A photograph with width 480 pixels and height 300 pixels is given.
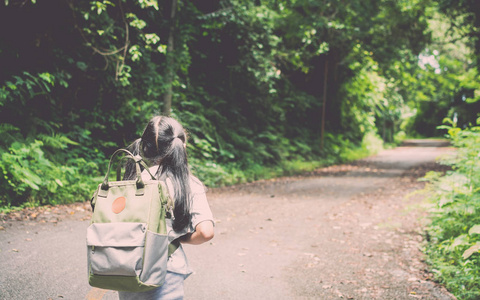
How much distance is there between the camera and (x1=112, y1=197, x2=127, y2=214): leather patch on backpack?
200 centimetres

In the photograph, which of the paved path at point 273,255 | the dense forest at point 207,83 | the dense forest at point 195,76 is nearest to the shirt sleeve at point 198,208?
the paved path at point 273,255

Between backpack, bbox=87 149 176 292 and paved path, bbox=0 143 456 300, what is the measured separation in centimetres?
257

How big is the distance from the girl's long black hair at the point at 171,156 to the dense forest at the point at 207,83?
383 cm

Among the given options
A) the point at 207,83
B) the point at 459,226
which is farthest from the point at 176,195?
the point at 207,83

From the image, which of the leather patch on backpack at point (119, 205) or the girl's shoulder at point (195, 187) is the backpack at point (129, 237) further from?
the girl's shoulder at point (195, 187)

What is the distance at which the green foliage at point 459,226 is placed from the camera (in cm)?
468

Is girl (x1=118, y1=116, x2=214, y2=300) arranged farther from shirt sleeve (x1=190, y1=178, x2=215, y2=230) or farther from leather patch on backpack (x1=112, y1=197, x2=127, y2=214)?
leather patch on backpack (x1=112, y1=197, x2=127, y2=214)

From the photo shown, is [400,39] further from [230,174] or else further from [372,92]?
[230,174]

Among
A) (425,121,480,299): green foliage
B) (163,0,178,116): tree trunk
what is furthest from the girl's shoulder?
(163,0,178,116): tree trunk

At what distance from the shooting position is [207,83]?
16844 millimetres

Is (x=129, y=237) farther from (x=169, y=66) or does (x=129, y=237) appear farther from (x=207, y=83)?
(x=207, y=83)

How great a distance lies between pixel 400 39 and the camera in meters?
19.4

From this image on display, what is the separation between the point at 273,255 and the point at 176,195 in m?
4.21

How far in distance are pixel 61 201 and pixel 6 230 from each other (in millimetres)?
2222
